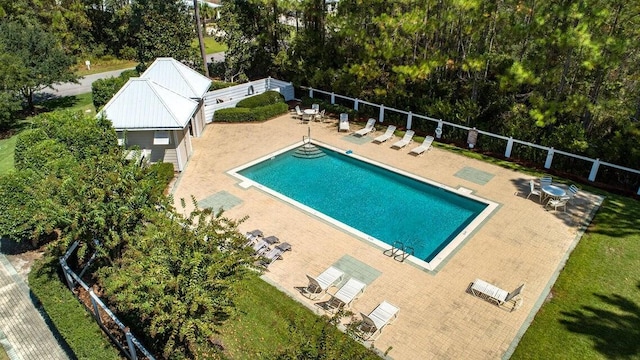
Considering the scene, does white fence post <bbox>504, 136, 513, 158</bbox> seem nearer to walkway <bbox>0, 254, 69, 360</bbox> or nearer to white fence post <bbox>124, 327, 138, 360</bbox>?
white fence post <bbox>124, 327, 138, 360</bbox>

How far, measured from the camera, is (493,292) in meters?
13.4

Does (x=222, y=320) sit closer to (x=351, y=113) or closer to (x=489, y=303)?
(x=489, y=303)

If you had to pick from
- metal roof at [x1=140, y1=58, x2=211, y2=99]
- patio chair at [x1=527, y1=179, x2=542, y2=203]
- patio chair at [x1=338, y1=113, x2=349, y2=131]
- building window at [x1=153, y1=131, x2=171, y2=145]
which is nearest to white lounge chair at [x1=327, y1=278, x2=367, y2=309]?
patio chair at [x1=527, y1=179, x2=542, y2=203]

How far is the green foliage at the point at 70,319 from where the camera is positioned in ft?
35.7

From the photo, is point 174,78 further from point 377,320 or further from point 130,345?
point 377,320

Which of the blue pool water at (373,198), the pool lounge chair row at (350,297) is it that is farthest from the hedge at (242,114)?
the pool lounge chair row at (350,297)

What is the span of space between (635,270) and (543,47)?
38.8ft

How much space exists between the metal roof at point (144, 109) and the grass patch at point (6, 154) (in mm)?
6512

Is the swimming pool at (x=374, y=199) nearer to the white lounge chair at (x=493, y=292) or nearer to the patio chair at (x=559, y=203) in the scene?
the white lounge chair at (x=493, y=292)

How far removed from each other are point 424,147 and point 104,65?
3643 centimetres

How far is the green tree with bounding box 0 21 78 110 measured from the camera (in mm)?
27172

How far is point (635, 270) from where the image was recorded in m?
14.8

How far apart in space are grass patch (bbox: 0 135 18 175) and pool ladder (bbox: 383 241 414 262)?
19554 mm

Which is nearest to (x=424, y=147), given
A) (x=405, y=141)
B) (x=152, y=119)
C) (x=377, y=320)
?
(x=405, y=141)
